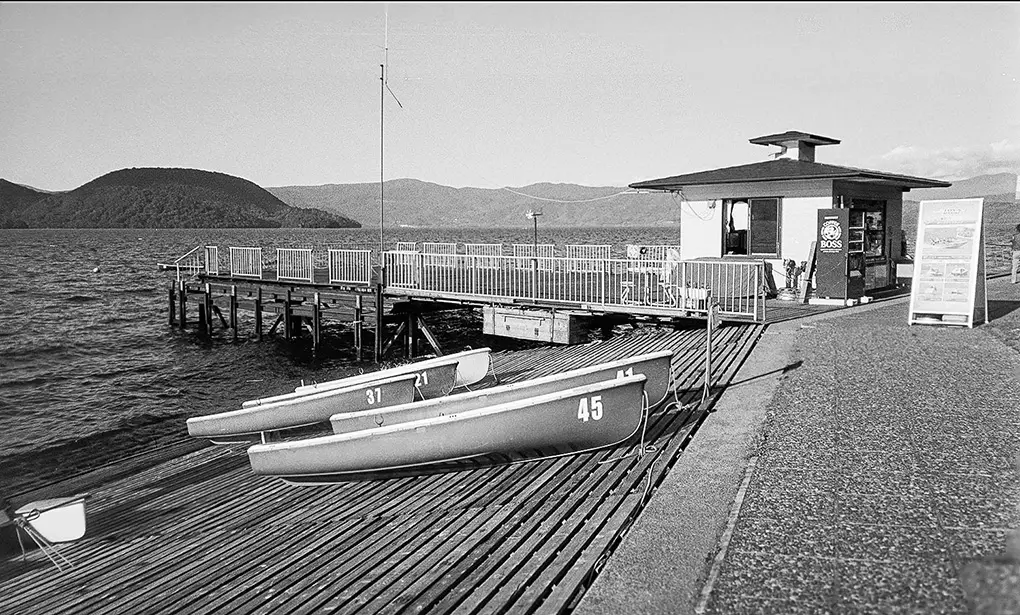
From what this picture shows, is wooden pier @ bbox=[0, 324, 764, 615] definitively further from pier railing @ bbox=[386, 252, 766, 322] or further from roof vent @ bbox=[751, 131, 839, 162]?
roof vent @ bbox=[751, 131, 839, 162]

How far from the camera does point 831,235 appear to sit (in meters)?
17.3

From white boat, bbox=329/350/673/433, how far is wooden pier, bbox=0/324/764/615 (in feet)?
1.23

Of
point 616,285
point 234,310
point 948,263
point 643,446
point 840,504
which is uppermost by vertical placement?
point 948,263

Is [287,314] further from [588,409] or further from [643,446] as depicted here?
[643,446]

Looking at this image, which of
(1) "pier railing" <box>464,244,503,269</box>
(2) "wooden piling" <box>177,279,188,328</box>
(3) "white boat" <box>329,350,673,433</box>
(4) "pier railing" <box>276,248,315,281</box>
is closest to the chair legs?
(3) "white boat" <box>329,350,673,433</box>

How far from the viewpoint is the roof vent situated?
821 inches

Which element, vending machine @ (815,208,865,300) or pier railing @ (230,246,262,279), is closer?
vending machine @ (815,208,865,300)

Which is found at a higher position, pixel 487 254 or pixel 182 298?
pixel 487 254

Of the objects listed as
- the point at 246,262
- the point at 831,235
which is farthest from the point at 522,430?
the point at 246,262

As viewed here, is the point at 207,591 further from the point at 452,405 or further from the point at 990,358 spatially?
the point at 990,358

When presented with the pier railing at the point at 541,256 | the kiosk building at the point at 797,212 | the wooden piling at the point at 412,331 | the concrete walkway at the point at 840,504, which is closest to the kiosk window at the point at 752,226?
the kiosk building at the point at 797,212

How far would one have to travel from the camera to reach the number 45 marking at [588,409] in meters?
7.84

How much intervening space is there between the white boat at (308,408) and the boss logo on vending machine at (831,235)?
367 inches

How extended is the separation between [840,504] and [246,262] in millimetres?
27028
